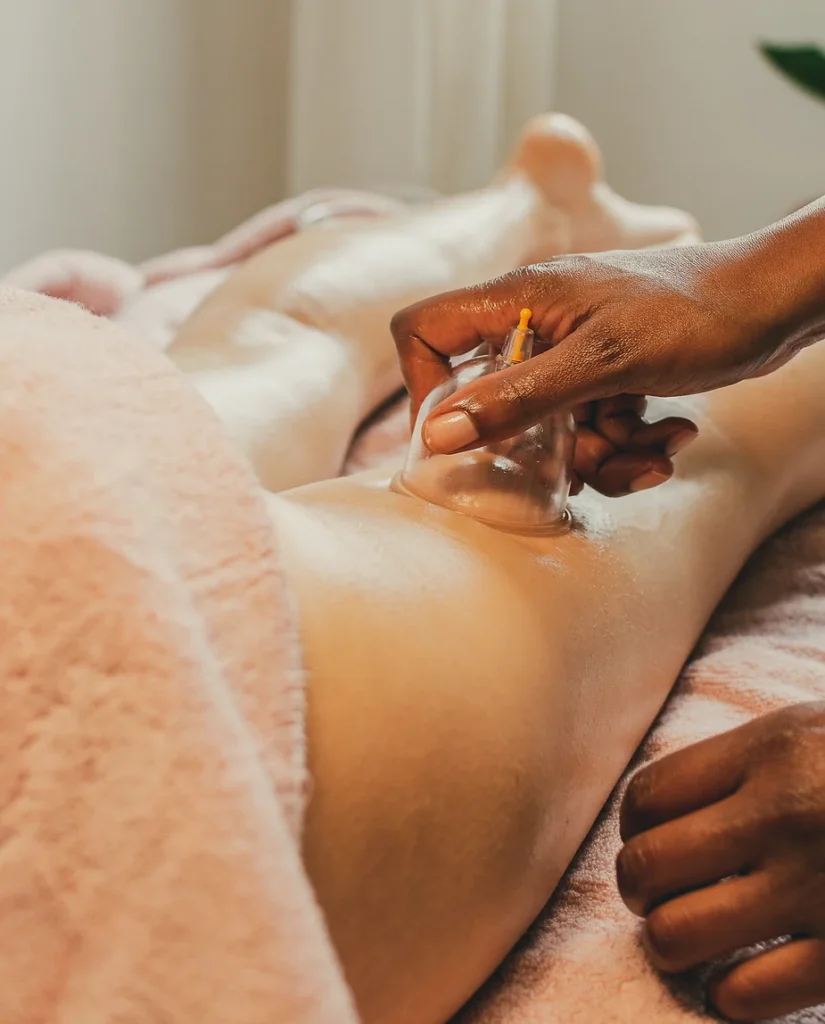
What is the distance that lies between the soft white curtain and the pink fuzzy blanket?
1499mm

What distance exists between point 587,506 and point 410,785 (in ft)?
0.89

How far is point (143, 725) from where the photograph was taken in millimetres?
283

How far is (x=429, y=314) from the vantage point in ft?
2.10

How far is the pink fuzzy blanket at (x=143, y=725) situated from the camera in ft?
0.89

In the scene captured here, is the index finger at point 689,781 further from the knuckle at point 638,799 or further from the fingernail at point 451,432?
the fingernail at point 451,432

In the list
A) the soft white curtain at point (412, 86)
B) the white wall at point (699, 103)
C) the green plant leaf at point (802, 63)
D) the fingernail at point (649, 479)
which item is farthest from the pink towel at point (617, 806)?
the white wall at point (699, 103)

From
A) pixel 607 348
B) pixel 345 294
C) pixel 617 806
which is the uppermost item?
pixel 607 348

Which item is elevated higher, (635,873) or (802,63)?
(802,63)

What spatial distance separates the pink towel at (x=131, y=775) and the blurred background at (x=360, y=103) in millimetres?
1353

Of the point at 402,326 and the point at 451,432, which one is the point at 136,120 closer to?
the point at 402,326

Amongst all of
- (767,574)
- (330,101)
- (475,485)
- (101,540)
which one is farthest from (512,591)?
(330,101)

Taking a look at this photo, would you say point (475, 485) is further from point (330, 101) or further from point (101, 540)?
point (330, 101)

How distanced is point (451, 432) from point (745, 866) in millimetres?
232

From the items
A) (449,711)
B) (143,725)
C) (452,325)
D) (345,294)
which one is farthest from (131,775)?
(345,294)
